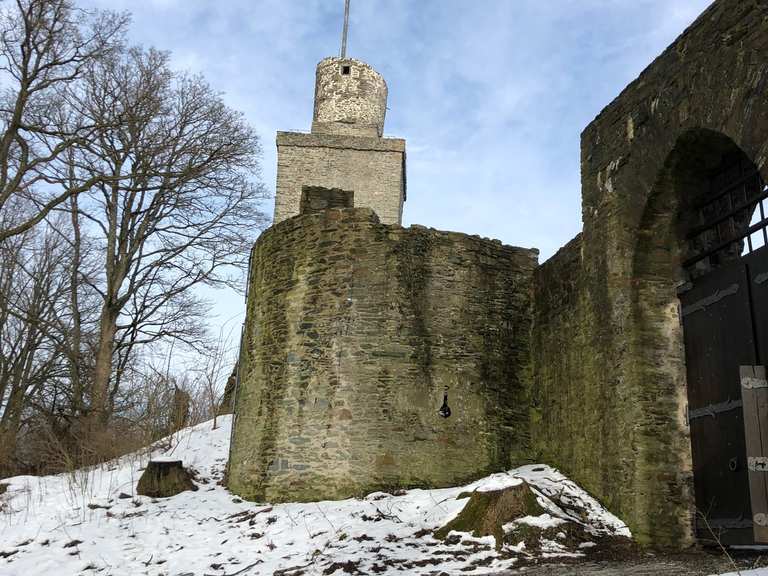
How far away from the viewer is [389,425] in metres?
9.50

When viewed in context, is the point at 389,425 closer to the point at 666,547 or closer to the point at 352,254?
the point at 352,254

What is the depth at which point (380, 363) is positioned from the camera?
31.9 ft

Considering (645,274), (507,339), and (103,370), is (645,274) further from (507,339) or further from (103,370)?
(103,370)

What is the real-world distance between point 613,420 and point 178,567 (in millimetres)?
4811

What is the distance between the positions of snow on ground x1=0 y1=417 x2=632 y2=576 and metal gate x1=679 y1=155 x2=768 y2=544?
3.59 feet

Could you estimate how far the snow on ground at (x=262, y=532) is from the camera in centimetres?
701

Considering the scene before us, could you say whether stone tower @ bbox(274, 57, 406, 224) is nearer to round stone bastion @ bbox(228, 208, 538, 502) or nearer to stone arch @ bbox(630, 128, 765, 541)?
round stone bastion @ bbox(228, 208, 538, 502)

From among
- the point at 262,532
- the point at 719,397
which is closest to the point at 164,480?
the point at 262,532

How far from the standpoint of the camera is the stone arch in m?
7.00

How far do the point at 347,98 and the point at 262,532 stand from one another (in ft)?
70.3

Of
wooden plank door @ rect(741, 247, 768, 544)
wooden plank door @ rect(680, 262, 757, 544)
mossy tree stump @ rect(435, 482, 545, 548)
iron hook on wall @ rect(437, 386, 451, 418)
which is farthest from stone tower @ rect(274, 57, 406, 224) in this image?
wooden plank door @ rect(741, 247, 768, 544)

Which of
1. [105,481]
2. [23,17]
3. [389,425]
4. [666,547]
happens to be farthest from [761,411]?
[23,17]

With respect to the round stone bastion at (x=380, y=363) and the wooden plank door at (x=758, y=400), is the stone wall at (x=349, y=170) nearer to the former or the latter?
the round stone bastion at (x=380, y=363)

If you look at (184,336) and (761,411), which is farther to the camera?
(184,336)
